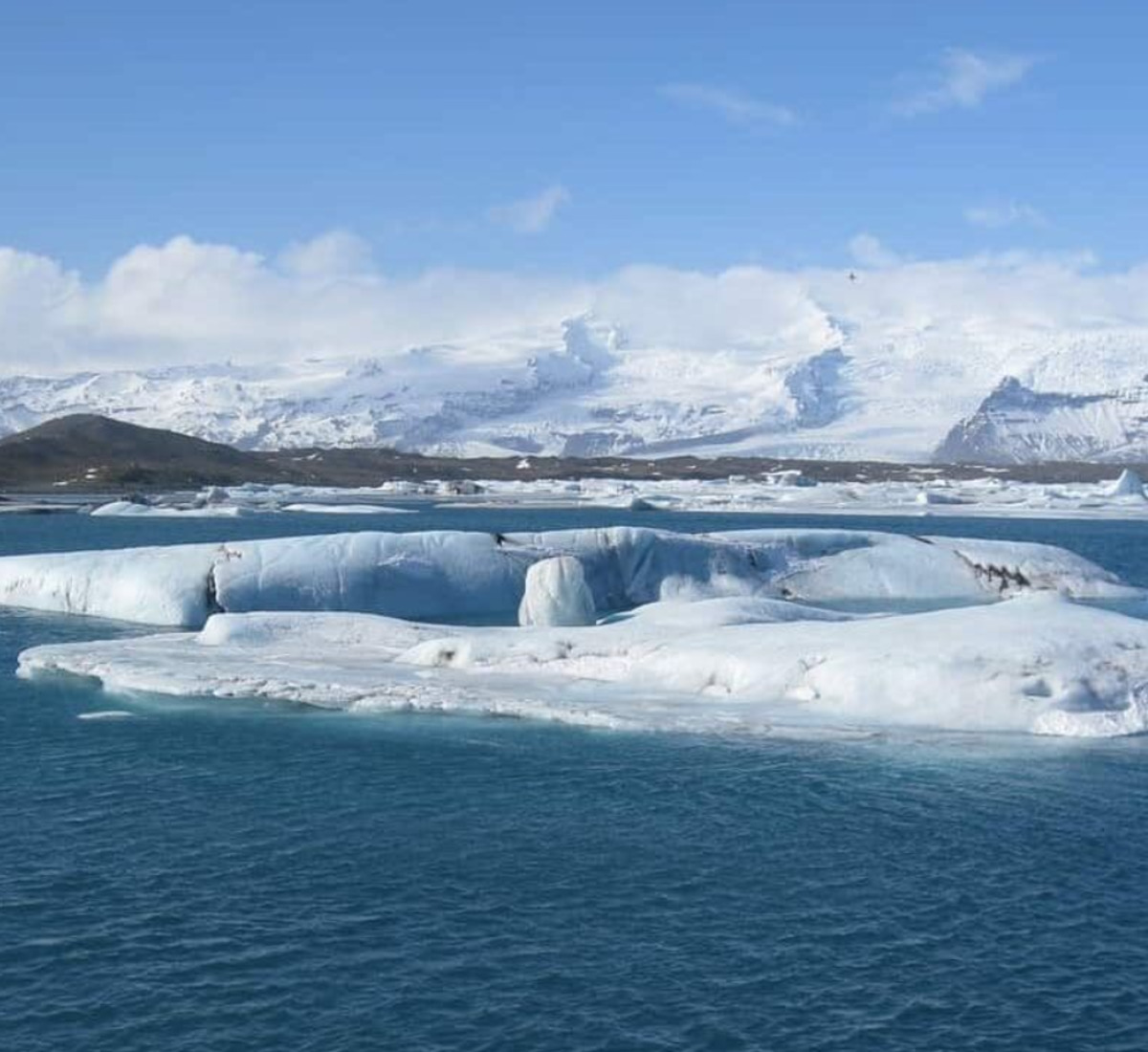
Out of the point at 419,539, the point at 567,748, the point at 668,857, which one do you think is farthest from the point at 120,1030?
the point at 419,539

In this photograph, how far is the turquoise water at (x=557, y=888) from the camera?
12.2 metres

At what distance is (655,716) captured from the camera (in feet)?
75.3

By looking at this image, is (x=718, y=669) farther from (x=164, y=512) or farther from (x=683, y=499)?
(x=683, y=499)

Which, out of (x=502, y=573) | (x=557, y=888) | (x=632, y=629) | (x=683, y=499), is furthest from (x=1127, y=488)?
(x=557, y=888)

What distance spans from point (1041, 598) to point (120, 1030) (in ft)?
64.9

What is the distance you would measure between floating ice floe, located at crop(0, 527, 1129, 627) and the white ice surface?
6847mm

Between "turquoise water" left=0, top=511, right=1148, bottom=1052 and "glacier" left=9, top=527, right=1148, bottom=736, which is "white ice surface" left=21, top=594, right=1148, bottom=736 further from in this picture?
"turquoise water" left=0, top=511, right=1148, bottom=1052

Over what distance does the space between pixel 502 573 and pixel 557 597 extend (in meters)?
5.45

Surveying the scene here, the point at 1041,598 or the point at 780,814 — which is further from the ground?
the point at 1041,598

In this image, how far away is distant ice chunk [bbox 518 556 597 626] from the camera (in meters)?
33.0

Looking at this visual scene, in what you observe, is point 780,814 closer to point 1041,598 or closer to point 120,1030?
point 120,1030

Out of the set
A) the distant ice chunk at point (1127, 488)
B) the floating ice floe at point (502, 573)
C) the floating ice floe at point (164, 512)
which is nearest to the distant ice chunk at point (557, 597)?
the floating ice floe at point (502, 573)

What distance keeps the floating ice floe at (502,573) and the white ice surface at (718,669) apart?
22.5ft

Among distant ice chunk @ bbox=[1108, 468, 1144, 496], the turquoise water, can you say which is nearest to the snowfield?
distant ice chunk @ bbox=[1108, 468, 1144, 496]
